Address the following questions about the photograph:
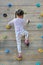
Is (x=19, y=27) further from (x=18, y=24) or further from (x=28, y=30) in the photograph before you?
(x=28, y=30)

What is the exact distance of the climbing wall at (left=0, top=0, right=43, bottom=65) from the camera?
2.62 m

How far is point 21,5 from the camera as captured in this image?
284 cm

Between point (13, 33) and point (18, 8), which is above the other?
point (18, 8)

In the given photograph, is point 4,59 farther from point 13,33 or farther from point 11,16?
point 11,16

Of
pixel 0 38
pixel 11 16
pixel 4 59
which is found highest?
pixel 11 16

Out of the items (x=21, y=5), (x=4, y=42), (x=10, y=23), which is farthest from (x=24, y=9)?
(x=4, y=42)

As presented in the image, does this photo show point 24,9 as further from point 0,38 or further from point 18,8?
point 0,38

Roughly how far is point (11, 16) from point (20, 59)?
1.64ft

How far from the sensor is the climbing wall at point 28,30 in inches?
103

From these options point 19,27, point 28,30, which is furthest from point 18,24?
point 28,30

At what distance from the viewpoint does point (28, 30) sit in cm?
273

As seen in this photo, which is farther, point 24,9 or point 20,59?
point 24,9

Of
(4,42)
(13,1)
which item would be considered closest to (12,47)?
(4,42)

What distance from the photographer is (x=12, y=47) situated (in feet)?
8.78
